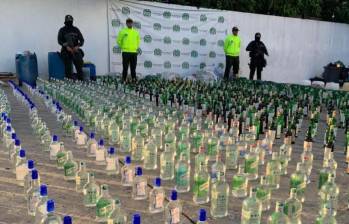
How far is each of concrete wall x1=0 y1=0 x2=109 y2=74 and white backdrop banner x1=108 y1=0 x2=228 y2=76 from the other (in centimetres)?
36

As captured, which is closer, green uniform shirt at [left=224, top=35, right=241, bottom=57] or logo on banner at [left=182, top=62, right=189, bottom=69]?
green uniform shirt at [left=224, top=35, right=241, bottom=57]

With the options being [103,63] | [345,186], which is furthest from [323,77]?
[345,186]

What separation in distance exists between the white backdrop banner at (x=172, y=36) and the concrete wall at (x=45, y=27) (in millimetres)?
363

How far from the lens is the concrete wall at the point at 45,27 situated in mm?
11125

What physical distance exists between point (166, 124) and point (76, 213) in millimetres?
2490

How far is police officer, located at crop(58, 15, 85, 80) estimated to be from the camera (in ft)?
33.7

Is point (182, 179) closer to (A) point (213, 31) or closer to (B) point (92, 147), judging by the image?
(B) point (92, 147)

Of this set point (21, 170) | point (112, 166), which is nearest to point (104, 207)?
point (112, 166)

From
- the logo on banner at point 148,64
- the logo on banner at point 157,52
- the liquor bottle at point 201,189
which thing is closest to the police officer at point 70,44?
the logo on banner at point 148,64

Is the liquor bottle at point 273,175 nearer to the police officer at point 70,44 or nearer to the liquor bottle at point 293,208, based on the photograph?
the liquor bottle at point 293,208

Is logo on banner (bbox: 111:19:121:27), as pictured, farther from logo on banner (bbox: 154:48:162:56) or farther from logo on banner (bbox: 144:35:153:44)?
logo on banner (bbox: 154:48:162:56)

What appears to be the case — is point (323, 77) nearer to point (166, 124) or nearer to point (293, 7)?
point (293, 7)

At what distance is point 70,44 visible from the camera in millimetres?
10297

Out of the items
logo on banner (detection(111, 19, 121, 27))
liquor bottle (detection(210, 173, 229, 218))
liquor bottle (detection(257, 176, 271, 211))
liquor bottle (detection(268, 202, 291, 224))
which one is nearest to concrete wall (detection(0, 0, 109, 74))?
logo on banner (detection(111, 19, 121, 27))
